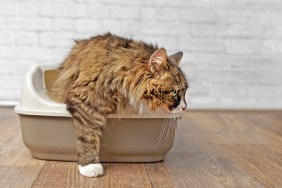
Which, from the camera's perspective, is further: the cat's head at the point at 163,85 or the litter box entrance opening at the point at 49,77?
the litter box entrance opening at the point at 49,77

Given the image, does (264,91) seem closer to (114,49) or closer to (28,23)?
(28,23)

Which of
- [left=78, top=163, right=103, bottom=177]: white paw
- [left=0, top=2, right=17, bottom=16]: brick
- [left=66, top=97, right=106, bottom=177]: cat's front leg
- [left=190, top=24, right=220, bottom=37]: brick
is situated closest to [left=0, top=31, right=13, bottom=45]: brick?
[left=0, top=2, right=17, bottom=16]: brick

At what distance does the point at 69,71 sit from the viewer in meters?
1.61

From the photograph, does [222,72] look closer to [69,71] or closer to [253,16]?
[253,16]

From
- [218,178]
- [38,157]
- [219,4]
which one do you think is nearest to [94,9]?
[219,4]

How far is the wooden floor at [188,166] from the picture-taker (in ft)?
4.67

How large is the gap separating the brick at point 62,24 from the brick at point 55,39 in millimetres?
34

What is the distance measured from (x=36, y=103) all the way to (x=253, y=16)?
77.5 inches

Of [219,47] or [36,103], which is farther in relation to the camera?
[219,47]

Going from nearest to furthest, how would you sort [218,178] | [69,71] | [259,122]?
[218,178], [69,71], [259,122]

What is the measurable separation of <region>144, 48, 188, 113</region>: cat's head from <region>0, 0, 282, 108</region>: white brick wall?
1.55 metres

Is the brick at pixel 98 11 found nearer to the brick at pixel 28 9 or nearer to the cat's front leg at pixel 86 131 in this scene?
the brick at pixel 28 9

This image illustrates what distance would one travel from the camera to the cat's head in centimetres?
142

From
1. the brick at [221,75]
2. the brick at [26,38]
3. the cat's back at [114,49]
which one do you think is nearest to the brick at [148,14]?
the brick at [221,75]
